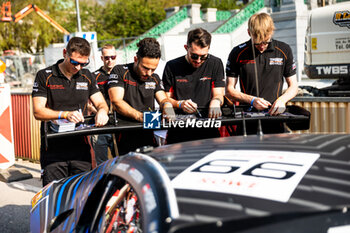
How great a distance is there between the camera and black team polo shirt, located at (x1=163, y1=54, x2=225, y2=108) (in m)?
4.98

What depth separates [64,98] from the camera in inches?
189

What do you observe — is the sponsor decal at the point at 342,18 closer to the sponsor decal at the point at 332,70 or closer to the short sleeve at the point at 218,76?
the sponsor decal at the point at 332,70

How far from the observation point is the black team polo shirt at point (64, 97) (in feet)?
15.2

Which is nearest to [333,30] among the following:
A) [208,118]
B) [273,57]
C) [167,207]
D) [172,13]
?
[273,57]

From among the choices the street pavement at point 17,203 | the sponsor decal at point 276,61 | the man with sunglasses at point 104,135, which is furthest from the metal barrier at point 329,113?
the street pavement at point 17,203

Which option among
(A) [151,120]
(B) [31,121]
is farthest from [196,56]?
(B) [31,121]

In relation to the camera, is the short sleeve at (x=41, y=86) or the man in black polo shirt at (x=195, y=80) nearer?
the short sleeve at (x=41, y=86)

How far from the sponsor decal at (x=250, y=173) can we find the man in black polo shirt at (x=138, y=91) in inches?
92.8

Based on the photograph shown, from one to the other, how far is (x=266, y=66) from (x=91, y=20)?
39.1 metres

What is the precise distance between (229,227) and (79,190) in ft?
4.37

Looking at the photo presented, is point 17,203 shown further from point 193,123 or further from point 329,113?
point 329,113

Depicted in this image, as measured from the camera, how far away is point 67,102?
4.81 meters

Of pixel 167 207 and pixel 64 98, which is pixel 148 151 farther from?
pixel 64 98

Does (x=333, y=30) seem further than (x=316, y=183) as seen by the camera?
Yes
